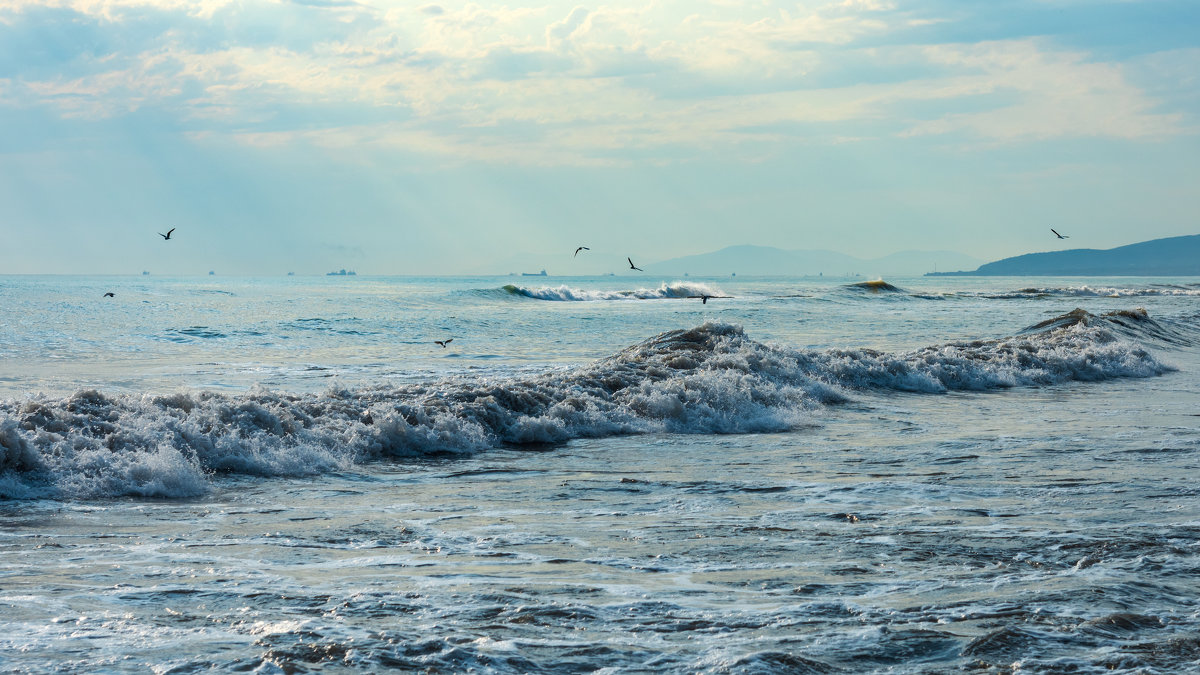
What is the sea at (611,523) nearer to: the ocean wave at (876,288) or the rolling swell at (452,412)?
the rolling swell at (452,412)

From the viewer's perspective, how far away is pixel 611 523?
23.6ft

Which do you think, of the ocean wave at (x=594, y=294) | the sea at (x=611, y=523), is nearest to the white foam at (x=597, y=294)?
the ocean wave at (x=594, y=294)

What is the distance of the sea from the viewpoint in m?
4.55

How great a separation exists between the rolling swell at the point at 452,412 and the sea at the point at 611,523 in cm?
5

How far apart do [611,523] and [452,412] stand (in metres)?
4.98

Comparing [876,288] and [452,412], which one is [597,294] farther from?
[452,412]

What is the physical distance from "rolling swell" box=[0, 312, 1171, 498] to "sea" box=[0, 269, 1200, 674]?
48mm

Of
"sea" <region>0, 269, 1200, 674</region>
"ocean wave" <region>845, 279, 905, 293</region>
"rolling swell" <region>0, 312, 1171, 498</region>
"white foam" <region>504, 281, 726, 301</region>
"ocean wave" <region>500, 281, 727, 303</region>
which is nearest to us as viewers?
"sea" <region>0, 269, 1200, 674</region>

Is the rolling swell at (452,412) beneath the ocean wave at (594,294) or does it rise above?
beneath

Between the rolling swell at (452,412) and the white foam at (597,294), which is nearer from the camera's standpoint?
the rolling swell at (452,412)

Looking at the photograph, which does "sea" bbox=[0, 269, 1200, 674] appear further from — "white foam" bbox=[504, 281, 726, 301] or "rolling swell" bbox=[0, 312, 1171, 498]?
"white foam" bbox=[504, 281, 726, 301]

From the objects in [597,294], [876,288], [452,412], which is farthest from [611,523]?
[876,288]

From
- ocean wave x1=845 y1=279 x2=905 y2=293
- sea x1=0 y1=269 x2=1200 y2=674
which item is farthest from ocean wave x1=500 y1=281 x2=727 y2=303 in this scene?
sea x1=0 y1=269 x2=1200 y2=674

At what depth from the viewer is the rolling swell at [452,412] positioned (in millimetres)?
8586
